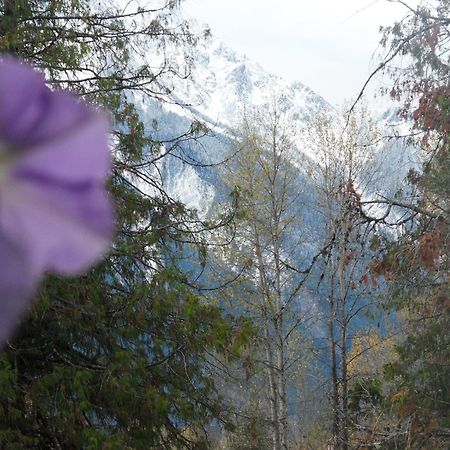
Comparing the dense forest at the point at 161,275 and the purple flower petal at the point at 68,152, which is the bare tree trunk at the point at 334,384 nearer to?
the dense forest at the point at 161,275

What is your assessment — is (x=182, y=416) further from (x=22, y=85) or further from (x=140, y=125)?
(x=22, y=85)

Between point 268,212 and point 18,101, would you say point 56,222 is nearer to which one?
point 18,101

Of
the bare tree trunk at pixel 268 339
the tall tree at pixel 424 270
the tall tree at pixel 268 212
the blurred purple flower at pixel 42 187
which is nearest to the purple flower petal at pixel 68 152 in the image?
the blurred purple flower at pixel 42 187

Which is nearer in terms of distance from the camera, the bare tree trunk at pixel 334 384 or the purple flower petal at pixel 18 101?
the purple flower petal at pixel 18 101

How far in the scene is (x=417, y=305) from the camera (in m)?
8.52

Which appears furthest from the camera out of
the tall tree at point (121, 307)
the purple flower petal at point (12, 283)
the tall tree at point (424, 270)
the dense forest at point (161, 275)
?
the tall tree at point (424, 270)

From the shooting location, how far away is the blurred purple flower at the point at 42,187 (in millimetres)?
129

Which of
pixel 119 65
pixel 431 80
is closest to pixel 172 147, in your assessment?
pixel 119 65

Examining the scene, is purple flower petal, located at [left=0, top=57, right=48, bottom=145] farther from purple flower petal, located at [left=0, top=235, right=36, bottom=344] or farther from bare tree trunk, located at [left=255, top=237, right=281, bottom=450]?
bare tree trunk, located at [left=255, top=237, right=281, bottom=450]

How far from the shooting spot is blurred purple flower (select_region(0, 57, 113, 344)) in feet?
0.42

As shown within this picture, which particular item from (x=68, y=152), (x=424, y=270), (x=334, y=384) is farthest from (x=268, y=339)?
(x=68, y=152)

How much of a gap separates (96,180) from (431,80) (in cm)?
760

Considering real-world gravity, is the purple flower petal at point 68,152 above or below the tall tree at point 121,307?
below

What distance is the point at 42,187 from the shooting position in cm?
14
